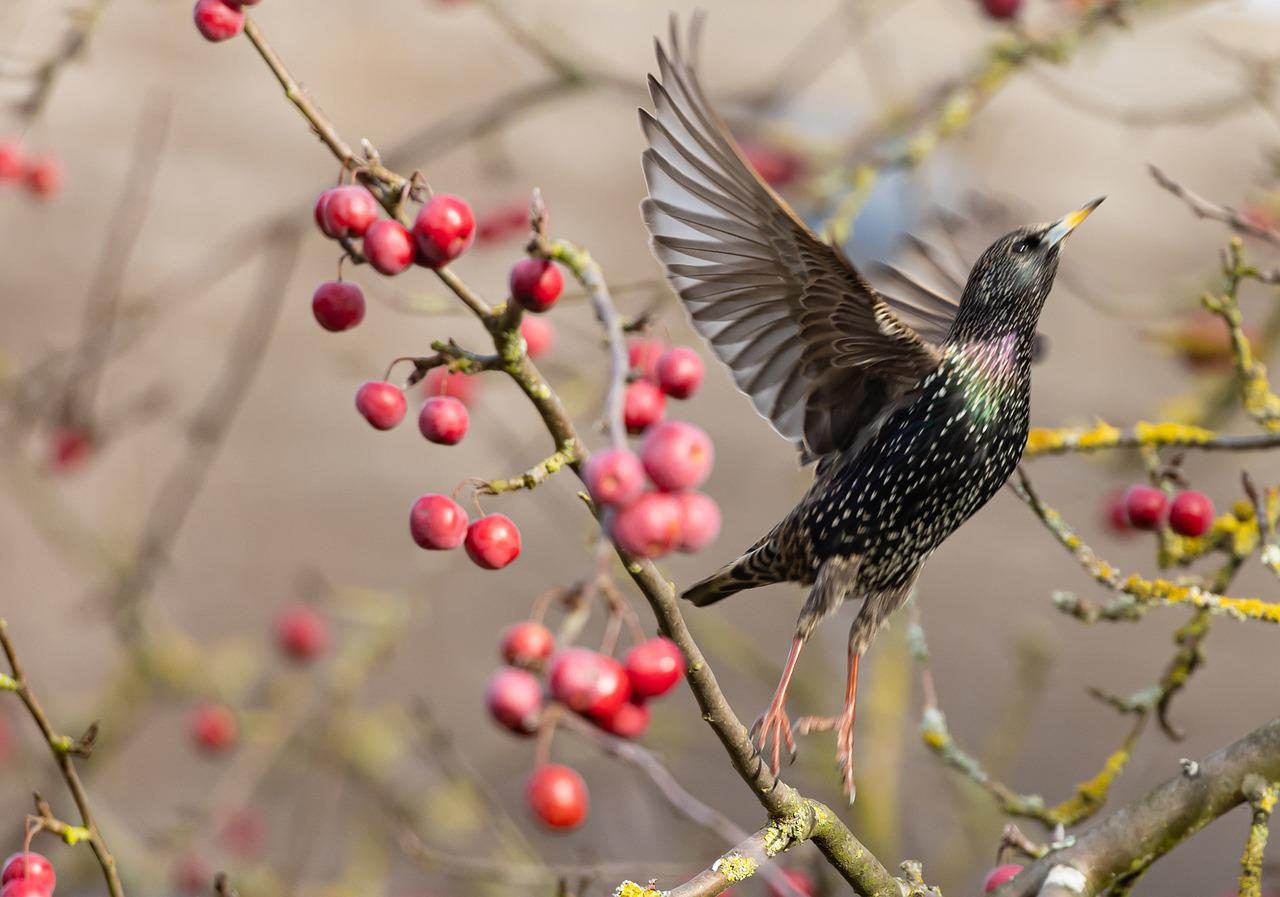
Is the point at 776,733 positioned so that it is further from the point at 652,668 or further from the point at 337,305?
the point at 337,305

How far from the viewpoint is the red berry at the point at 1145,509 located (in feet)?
6.11

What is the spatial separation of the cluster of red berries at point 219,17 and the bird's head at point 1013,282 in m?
1.12

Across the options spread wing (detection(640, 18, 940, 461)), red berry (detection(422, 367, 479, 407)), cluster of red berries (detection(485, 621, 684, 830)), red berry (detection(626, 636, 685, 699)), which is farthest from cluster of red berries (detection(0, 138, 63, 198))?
red berry (detection(626, 636, 685, 699))

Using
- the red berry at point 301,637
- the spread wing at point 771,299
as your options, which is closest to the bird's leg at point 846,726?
the spread wing at point 771,299

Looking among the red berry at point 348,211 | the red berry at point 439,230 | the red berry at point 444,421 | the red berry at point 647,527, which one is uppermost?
the red berry at point 348,211

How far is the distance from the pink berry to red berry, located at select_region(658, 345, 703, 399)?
390 millimetres

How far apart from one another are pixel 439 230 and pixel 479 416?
12.9 feet

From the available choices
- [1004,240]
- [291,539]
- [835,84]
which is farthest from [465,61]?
[1004,240]

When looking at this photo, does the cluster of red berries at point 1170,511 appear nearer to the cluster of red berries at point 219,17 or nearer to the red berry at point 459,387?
the red berry at point 459,387

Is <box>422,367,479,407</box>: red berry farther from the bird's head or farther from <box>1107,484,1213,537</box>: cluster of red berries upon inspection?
<box>1107,484,1213,537</box>: cluster of red berries

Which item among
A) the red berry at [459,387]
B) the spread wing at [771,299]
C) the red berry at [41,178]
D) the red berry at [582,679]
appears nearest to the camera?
the red berry at [582,679]

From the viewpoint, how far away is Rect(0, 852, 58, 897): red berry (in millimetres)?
1359

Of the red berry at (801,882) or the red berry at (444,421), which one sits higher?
the red berry at (444,421)

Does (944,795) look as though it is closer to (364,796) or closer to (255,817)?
(364,796)
